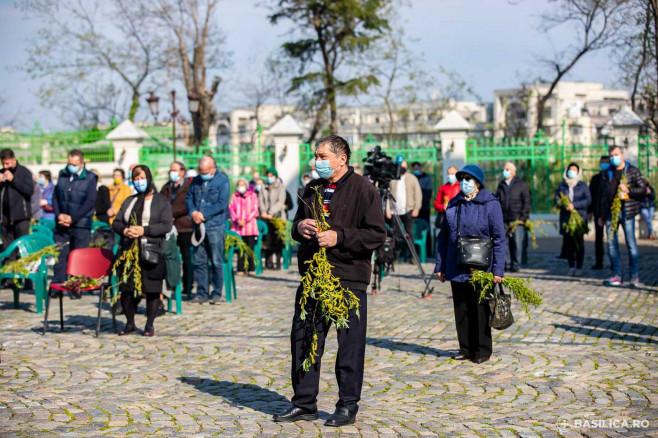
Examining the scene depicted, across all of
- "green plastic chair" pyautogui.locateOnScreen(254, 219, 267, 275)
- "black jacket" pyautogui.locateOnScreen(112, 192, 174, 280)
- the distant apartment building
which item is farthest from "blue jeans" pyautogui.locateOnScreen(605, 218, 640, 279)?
the distant apartment building

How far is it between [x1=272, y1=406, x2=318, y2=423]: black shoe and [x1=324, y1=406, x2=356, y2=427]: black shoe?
163mm

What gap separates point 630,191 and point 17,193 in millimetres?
8951

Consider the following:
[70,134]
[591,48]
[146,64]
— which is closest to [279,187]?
[70,134]

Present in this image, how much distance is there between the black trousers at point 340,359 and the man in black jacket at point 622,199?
25.6 ft

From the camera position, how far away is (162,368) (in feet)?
26.4

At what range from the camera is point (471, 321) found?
8.23 metres

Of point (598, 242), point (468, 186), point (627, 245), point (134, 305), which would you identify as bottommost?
point (134, 305)

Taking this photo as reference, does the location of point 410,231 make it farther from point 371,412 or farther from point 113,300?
point 371,412

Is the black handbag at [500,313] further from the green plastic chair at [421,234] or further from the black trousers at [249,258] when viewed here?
the green plastic chair at [421,234]

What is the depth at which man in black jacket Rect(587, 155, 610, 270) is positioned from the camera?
13.9m

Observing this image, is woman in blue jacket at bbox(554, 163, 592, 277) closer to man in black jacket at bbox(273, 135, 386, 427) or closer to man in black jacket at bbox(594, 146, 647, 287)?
man in black jacket at bbox(594, 146, 647, 287)

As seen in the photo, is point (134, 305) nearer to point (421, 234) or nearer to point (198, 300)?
point (198, 300)

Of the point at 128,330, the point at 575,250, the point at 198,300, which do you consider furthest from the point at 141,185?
the point at 575,250

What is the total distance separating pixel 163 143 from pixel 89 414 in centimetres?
2312
